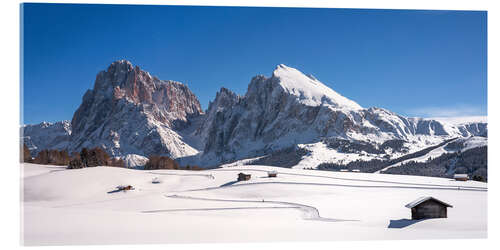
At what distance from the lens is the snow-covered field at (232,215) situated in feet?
34.7

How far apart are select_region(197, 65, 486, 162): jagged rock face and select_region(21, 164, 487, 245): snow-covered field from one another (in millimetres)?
109468

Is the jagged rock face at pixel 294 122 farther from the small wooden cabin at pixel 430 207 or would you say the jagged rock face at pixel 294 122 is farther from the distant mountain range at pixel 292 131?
the small wooden cabin at pixel 430 207

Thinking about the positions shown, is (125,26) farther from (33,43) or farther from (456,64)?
(456,64)

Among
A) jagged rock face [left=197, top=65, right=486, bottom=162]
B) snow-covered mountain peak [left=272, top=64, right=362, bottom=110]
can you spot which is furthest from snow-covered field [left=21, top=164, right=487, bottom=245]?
snow-covered mountain peak [left=272, top=64, right=362, bottom=110]

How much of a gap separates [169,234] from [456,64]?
12.2m

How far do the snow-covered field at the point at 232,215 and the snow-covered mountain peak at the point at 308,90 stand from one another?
132 meters

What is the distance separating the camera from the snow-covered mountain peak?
167 m

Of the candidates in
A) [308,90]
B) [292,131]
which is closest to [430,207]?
[292,131]

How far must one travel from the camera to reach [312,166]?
96.7 metres

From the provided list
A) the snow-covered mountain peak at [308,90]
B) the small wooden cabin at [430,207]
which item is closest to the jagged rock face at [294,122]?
the snow-covered mountain peak at [308,90]

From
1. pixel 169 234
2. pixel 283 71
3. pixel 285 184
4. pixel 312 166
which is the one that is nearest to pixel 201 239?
pixel 169 234

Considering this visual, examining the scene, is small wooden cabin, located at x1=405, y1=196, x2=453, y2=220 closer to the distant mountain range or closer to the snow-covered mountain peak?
the distant mountain range

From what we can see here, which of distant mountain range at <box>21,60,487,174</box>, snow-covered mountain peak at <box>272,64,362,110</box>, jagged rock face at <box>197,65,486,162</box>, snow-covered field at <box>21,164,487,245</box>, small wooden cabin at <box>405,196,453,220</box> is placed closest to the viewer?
snow-covered field at <box>21,164,487,245</box>

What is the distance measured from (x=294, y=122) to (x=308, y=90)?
19.1 meters
